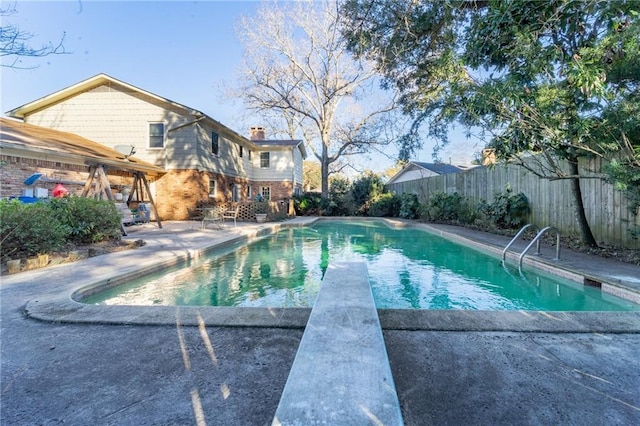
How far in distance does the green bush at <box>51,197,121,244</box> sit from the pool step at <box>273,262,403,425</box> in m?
6.88

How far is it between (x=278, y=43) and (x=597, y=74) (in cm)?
1939

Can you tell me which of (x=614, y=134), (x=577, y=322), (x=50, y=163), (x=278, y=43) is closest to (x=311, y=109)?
(x=278, y=43)

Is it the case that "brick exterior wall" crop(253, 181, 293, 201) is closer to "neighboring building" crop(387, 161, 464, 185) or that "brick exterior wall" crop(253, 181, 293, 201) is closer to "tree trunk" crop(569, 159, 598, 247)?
"neighboring building" crop(387, 161, 464, 185)

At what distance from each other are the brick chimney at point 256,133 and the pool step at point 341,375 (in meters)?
21.4

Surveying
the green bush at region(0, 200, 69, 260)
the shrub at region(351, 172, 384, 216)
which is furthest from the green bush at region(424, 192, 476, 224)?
the green bush at region(0, 200, 69, 260)

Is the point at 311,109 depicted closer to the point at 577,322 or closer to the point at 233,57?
the point at 233,57

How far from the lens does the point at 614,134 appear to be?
5570mm

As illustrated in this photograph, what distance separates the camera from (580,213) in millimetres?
7332

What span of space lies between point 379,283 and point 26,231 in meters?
6.39

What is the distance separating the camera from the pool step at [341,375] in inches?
59.4

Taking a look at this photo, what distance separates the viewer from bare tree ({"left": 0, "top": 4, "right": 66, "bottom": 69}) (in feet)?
14.8

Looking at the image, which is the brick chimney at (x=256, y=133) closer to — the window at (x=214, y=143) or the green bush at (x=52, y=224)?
the window at (x=214, y=143)

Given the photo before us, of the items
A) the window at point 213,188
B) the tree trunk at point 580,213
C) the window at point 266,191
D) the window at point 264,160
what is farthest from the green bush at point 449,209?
the window at point 264,160

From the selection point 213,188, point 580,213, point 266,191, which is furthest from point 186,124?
point 580,213
